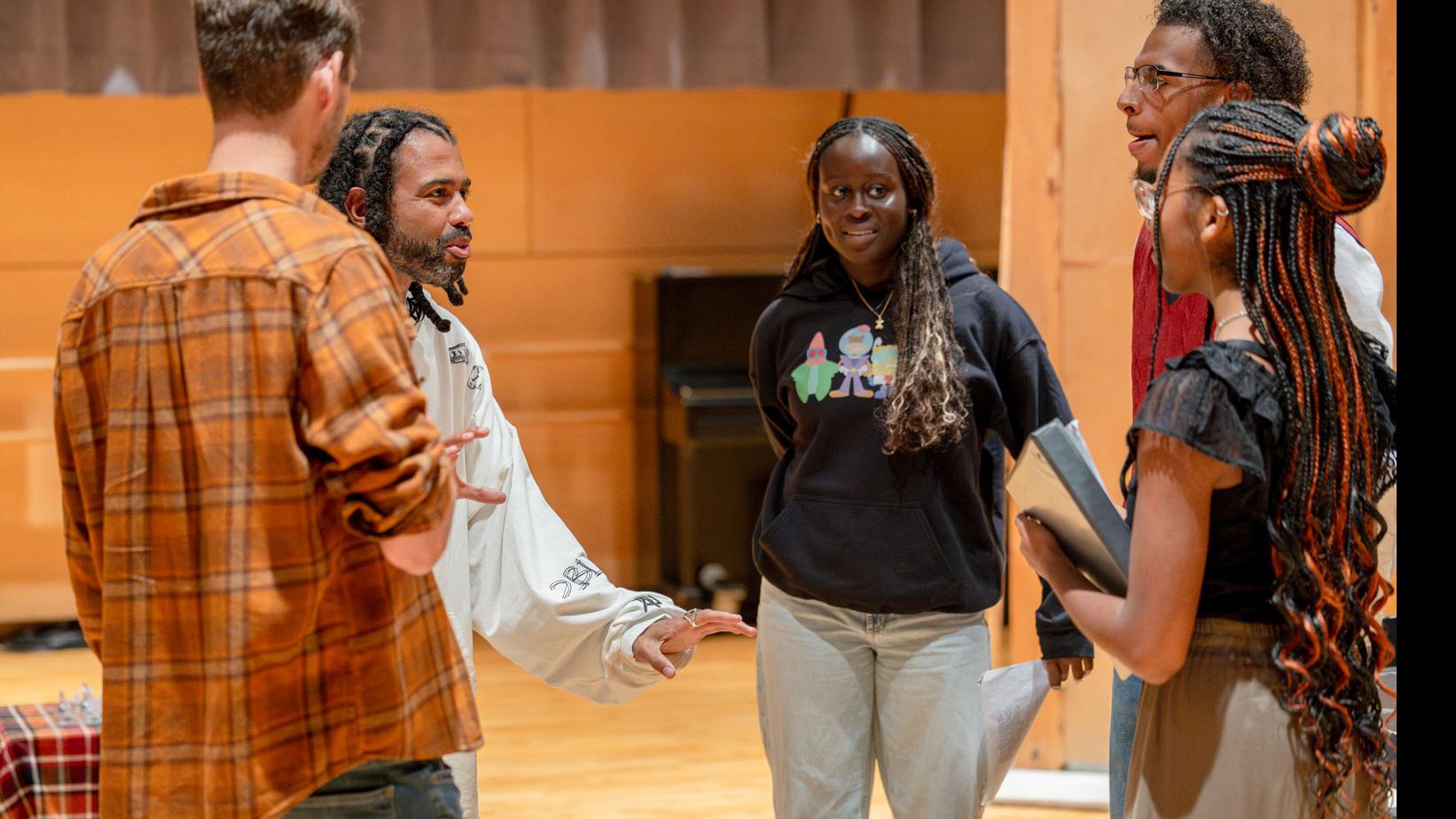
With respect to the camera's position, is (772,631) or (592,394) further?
(592,394)

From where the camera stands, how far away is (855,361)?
8.39ft

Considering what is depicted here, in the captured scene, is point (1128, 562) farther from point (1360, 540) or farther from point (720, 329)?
point (720, 329)

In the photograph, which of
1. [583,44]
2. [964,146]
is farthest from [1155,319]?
[964,146]

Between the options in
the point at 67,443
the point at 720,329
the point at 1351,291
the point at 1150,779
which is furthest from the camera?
the point at 720,329

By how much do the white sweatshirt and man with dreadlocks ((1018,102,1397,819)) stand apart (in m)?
0.86

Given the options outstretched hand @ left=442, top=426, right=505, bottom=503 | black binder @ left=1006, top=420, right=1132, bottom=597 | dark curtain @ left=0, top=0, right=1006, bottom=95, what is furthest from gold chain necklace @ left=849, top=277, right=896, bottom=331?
dark curtain @ left=0, top=0, right=1006, bottom=95

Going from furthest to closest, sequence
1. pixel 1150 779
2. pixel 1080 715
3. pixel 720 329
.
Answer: pixel 720 329 → pixel 1080 715 → pixel 1150 779

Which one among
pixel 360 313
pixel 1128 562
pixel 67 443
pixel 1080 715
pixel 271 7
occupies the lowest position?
pixel 1080 715

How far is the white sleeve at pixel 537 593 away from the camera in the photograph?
2268 millimetres

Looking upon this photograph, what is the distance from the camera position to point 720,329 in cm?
619

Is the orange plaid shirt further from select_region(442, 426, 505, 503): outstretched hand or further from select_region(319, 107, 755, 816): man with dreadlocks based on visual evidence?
select_region(319, 107, 755, 816): man with dreadlocks

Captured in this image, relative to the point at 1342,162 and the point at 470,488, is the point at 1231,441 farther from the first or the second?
the point at 470,488

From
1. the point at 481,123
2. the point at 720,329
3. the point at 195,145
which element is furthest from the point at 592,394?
the point at 195,145

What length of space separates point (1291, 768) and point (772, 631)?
1.13 m
